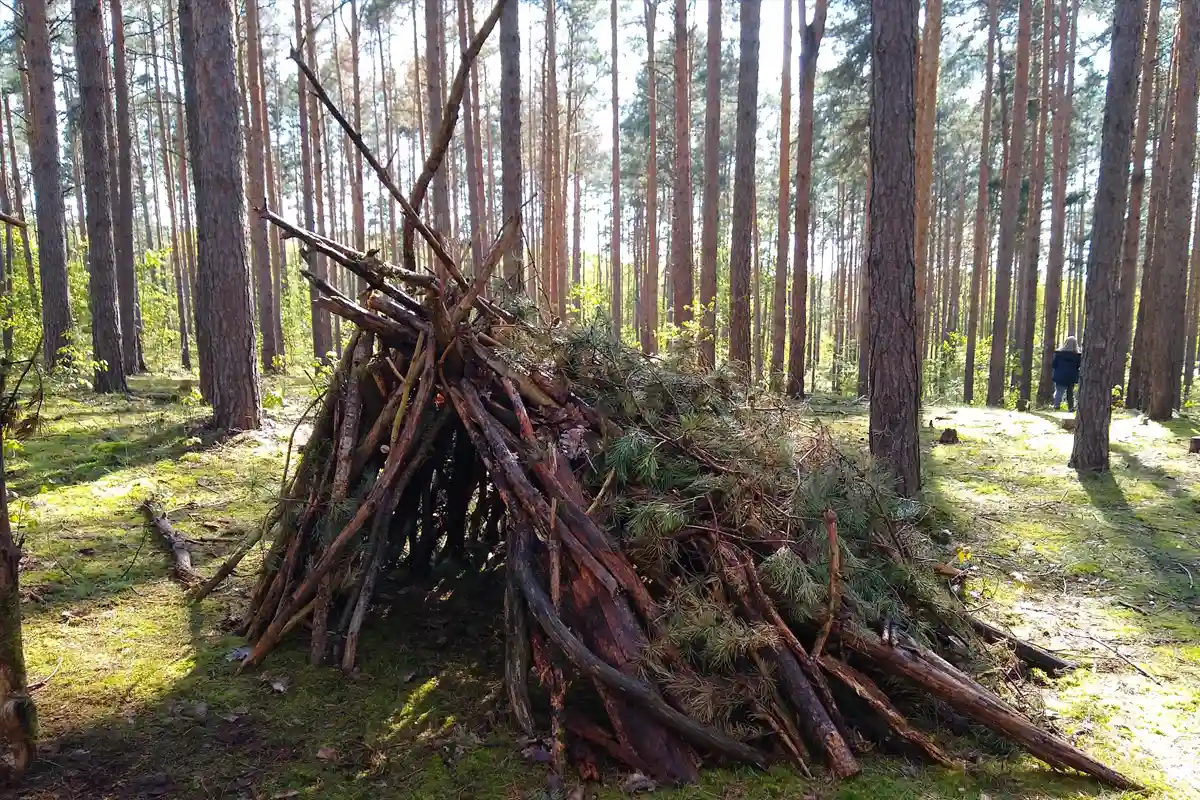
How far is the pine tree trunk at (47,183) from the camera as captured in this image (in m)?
10.5

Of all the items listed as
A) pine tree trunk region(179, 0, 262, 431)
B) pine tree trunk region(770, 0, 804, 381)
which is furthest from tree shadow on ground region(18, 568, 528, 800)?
pine tree trunk region(770, 0, 804, 381)

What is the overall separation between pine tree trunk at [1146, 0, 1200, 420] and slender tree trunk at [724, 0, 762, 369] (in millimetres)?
6660

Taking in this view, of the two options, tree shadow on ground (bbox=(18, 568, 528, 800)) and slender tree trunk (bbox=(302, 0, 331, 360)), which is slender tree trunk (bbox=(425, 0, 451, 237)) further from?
tree shadow on ground (bbox=(18, 568, 528, 800))

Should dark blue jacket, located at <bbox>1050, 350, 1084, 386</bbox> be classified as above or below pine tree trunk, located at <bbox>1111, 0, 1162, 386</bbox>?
below

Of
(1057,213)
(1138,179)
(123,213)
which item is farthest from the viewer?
(1057,213)

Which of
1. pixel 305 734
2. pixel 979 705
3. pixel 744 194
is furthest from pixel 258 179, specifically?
pixel 979 705

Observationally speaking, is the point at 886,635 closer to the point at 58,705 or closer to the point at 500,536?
the point at 500,536

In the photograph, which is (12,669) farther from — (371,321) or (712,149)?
(712,149)

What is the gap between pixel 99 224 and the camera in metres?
10.8

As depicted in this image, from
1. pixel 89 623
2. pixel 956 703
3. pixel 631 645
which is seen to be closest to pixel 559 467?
pixel 631 645

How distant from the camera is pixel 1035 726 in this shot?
118 inches

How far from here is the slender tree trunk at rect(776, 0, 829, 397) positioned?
1299cm

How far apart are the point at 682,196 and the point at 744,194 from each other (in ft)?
5.17

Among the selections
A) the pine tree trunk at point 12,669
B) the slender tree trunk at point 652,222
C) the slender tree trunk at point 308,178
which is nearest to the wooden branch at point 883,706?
the pine tree trunk at point 12,669
